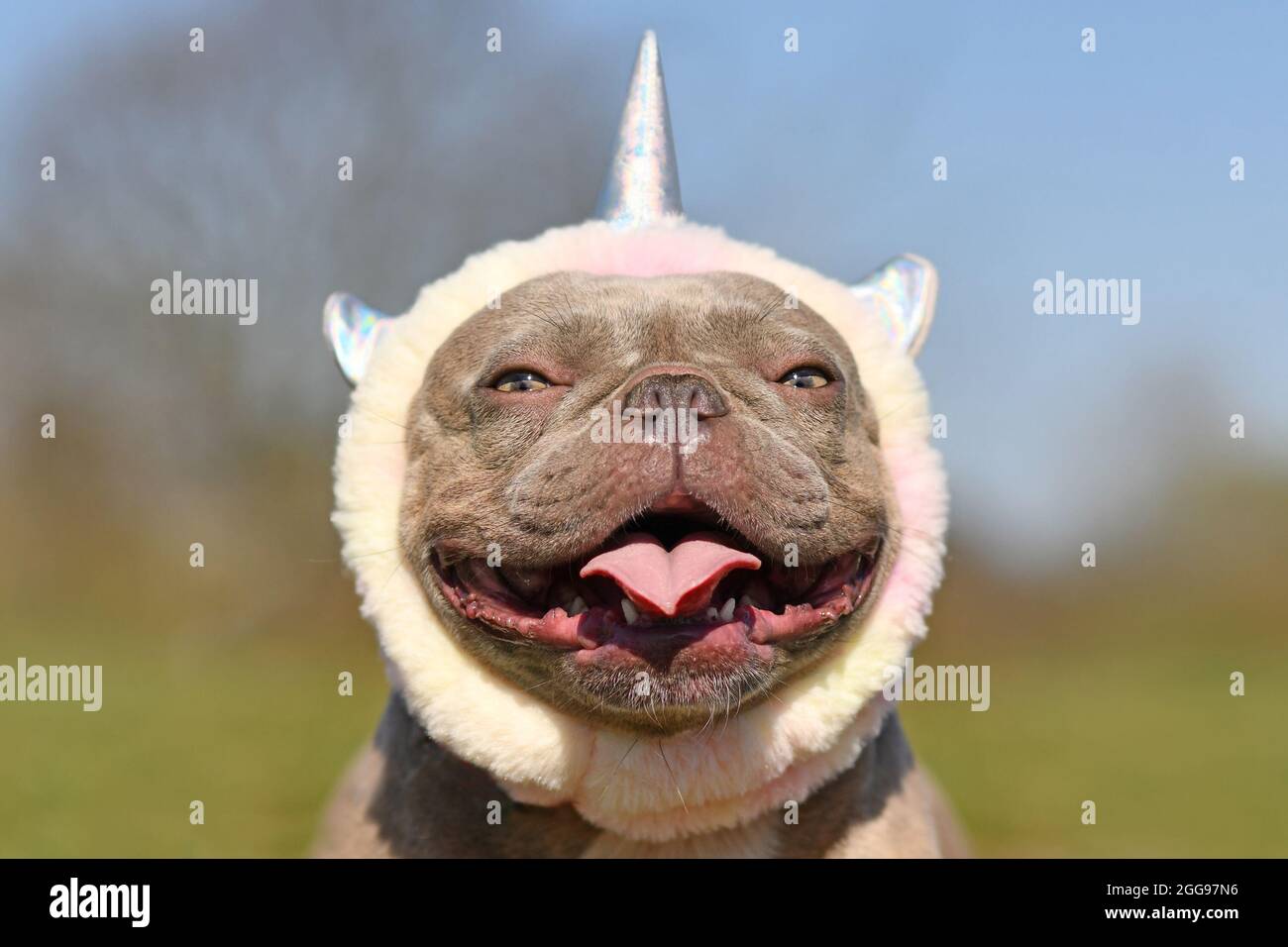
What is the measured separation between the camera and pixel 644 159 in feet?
11.9

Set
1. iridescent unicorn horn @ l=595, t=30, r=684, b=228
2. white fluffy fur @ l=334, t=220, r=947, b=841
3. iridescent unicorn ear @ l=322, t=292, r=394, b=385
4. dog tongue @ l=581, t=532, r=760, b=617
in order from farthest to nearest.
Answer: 1. iridescent unicorn horn @ l=595, t=30, r=684, b=228
2. iridescent unicorn ear @ l=322, t=292, r=394, b=385
3. white fluffy fur @ l=334, t=220, r=947, b=841
4. dog tongue @ l=581, t=532, r=760, b=617

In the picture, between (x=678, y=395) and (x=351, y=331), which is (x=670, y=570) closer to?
(x=678, y=395)

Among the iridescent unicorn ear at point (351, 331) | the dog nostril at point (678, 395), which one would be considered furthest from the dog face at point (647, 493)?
the iridescent unicorn ear at point (351, 331)

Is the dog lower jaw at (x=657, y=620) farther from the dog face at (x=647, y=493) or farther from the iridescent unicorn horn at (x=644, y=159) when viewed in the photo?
the iridescent unicorn horn at (x=644, y=159)

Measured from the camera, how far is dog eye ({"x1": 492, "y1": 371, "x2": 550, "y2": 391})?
2.77m

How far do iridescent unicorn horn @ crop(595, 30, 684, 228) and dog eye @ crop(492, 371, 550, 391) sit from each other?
88 cm

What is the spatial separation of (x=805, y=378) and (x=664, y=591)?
32.0 inches

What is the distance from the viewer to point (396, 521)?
2936 mm

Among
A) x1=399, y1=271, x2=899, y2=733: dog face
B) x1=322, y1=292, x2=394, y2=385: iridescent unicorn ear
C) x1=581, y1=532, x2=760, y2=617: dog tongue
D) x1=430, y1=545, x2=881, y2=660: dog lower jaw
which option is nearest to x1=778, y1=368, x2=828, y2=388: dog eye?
x1=399, y1=271, x2=899, y2=733: dog face

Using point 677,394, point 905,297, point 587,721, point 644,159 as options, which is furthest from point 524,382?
point 905,297

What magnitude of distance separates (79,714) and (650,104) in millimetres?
8072

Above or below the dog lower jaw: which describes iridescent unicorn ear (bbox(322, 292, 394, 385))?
above

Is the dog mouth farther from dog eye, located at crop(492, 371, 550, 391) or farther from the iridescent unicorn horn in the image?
the iridescent unicorn horn
